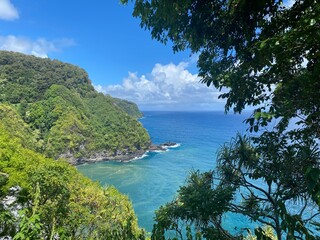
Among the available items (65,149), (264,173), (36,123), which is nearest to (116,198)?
(264,173)

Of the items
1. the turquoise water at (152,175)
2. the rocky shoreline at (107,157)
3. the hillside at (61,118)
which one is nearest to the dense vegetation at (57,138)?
the hillside at (61,118)

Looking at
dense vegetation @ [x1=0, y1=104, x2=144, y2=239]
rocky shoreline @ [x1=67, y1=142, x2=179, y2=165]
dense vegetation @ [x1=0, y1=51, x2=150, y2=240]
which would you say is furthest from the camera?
rocky shoreline @ [x1=67, y1=142, x2=179, y2=165]

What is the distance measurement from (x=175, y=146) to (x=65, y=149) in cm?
3718

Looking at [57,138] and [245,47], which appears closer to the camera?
[245,47]

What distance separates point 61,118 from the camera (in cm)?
7469

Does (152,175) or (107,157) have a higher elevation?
(107,157)

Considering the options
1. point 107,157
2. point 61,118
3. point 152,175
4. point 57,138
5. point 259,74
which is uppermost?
point 259,74

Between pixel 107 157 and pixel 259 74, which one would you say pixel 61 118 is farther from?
pixel 259 74

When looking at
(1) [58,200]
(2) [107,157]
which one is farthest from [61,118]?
(1) [58,200]

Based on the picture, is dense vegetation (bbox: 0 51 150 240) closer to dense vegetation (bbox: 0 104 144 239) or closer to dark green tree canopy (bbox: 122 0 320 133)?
dense vegetation (bbox: 0 104 144 239)

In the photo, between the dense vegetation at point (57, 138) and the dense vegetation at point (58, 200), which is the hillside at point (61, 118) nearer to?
the dense vegetation at point (57, 138)

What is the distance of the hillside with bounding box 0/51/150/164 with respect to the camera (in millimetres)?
69500

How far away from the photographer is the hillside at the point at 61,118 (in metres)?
69.5

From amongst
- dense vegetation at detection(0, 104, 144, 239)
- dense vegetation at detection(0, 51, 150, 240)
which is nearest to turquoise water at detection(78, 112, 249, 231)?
dense vegetation at detection(0, 51, 150, 240)
